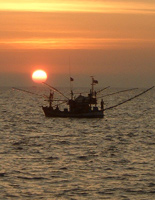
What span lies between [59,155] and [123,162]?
20.1 feet

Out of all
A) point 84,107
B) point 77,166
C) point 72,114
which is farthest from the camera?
point 72,114

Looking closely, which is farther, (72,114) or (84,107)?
(72,114)

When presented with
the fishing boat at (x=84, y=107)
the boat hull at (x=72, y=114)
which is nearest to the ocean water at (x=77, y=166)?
the fishing boat at (x=84, y=107)

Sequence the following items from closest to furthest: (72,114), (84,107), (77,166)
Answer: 1. (77,166)
2. (84,107)
3. (72,114)

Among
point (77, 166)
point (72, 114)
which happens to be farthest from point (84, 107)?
point (77, 166)

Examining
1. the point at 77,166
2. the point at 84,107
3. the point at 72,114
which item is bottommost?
the point at 77,166

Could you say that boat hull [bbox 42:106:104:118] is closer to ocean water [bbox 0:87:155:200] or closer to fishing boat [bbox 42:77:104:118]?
fishing boat [bbox 42:77:104:118]

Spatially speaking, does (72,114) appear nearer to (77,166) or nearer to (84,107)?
(84,107)

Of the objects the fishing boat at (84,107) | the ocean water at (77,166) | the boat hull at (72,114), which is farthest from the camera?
the boat hull at (72,114)

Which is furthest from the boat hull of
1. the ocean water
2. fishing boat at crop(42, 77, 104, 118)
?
the ocean water

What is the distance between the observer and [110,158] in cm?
4719

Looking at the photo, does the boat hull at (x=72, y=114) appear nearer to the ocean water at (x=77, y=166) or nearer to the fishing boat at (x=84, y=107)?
the fishing boat at (x=84, y=107)

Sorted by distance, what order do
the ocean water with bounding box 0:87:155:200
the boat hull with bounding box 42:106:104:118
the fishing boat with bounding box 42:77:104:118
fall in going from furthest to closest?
the boat hull with bounding box 42:106:104:118 → the fishing boat with bounding box 42:77:104:118 → the ocean water with bounding box 0:87:155:200

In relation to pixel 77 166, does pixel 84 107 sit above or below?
above
